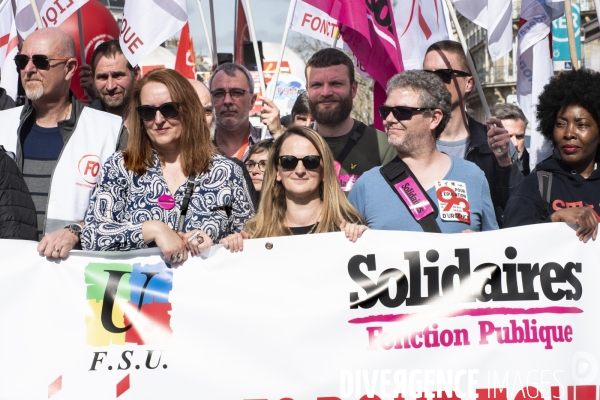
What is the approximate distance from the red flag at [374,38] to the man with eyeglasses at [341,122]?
0.99 ft

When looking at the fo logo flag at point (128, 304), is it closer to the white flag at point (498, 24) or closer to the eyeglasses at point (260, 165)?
the eyeglasses at point (260, 165)

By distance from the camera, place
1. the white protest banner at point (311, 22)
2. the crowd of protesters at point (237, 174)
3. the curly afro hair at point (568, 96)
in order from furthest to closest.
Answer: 1. the white protest banner at point (311, 22)
2. the curly afro hair at point (568, 96)
3. the crowd of protesters at point (237, 174)

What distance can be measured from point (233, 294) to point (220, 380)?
0.43 metres

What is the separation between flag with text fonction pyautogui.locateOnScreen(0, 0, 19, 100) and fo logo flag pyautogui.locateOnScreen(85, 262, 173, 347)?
12.4 ft

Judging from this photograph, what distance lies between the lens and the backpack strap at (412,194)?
15.1 ft

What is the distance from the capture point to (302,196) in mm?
4602

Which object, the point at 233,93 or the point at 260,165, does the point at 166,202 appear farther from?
the point at 233,93

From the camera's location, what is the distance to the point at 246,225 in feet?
15.1

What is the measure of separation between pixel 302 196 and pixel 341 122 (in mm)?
1166

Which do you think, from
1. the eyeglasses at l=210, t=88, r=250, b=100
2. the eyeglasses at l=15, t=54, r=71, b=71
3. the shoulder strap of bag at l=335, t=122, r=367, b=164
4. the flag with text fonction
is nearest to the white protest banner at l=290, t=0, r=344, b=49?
the eyeglasses at l=210, t=88, r=250, b=100

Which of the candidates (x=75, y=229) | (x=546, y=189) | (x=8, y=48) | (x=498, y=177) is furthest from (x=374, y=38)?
(x=8, y=48)

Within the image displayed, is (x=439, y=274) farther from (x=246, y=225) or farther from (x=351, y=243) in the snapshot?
(x=246, y=225)

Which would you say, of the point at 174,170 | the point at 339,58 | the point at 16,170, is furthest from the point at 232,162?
the point at 339,58

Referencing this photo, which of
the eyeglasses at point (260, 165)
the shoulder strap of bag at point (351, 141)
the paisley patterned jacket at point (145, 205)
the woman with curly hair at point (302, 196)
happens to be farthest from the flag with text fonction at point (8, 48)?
the woman with curly hair at point (302, 196)
